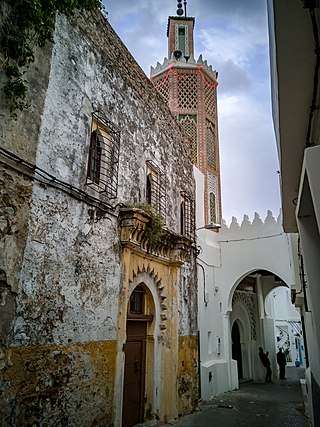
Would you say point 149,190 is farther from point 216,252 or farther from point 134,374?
point 216,252

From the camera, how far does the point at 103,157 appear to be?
5.94 meters

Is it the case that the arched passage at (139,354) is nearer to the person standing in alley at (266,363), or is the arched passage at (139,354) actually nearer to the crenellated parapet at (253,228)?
the crenellated parapet at (253,228)

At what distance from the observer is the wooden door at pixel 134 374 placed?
6096mm

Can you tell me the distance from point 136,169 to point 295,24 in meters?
4.98

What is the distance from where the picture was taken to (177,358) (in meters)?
7.38

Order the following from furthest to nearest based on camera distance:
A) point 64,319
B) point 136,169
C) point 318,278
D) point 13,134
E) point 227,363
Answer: point 227,363 → point 136,169 → point 64,319 → point 13,134 → point 318,278

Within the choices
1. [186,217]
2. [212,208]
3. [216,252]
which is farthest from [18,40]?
[212,208]

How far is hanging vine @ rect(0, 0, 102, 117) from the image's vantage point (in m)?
3.99

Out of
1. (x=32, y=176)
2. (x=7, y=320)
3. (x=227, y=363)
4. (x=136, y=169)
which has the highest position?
(x=136, y=169)

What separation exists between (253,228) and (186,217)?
15.2ft

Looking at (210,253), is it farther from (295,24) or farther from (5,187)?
(295,24)

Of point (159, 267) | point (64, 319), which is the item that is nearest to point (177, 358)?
point (159, 267)

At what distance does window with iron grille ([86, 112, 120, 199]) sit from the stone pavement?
4.51 meters

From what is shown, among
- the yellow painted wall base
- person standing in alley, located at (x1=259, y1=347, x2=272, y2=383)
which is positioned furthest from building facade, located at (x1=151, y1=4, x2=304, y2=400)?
the yellow painted wall base
